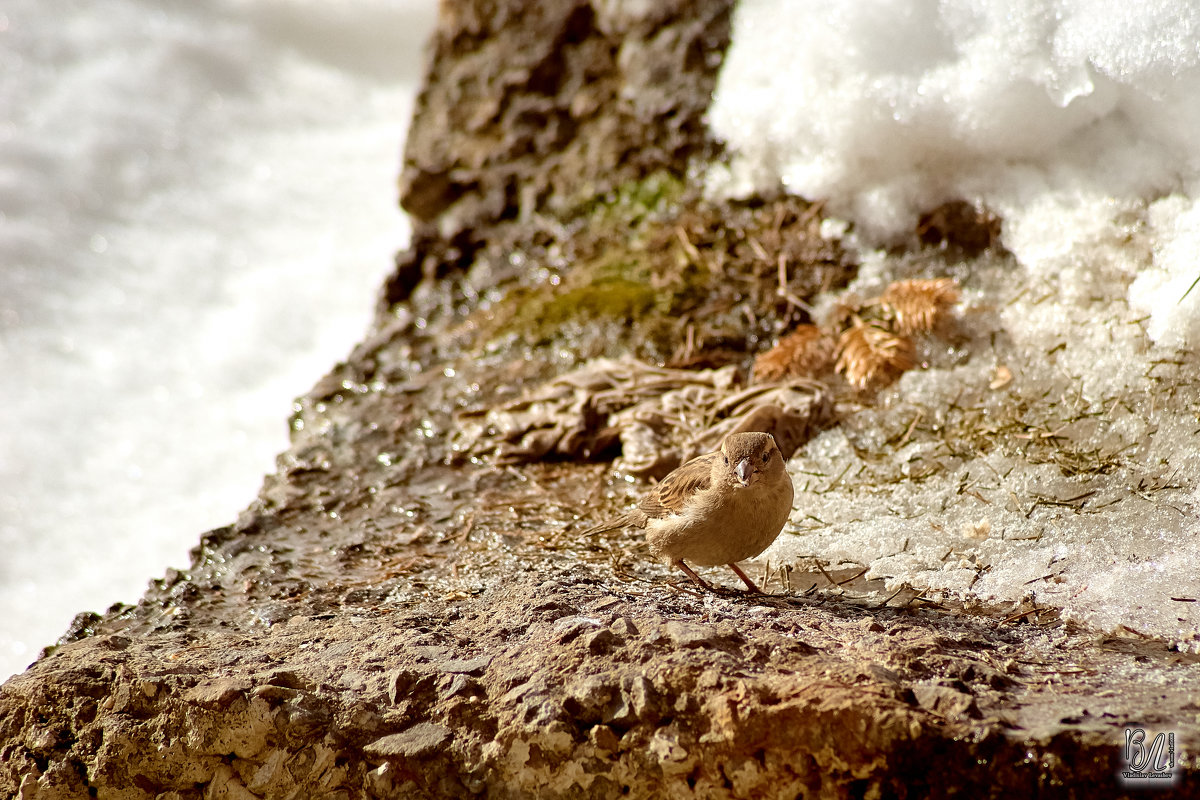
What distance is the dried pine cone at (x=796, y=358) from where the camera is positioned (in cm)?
517

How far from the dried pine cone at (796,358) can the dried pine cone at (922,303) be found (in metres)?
0.37

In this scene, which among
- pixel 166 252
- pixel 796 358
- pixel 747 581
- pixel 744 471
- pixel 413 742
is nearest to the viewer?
pixel 413 742

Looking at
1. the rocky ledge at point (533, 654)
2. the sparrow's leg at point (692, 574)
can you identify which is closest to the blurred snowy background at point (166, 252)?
the rocky ledge at point (533, 654)

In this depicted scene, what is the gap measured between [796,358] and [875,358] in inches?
15.9

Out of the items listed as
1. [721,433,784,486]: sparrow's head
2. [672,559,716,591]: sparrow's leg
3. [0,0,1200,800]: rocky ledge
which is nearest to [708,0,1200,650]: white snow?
[0,0,1200,800]: rocky ledge

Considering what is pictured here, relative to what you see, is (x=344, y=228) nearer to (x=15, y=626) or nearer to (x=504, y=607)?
(x=15, y=626)

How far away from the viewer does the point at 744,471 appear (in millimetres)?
3402

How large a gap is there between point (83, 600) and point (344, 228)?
4889 millimetres

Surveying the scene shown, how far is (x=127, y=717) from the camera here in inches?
118

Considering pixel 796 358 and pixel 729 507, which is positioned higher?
pixel 796 358

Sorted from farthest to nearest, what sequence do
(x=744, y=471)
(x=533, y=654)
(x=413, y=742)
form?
1. (x=744, y=471)
2. (x=533, y=654)
3. (x=413, y=742)

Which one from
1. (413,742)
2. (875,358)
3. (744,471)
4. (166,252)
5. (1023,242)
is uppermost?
(166,252)

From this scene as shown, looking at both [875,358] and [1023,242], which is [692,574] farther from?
[1023,242]

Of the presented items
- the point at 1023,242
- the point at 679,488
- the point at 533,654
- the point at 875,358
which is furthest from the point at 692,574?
the point at 1023,242
